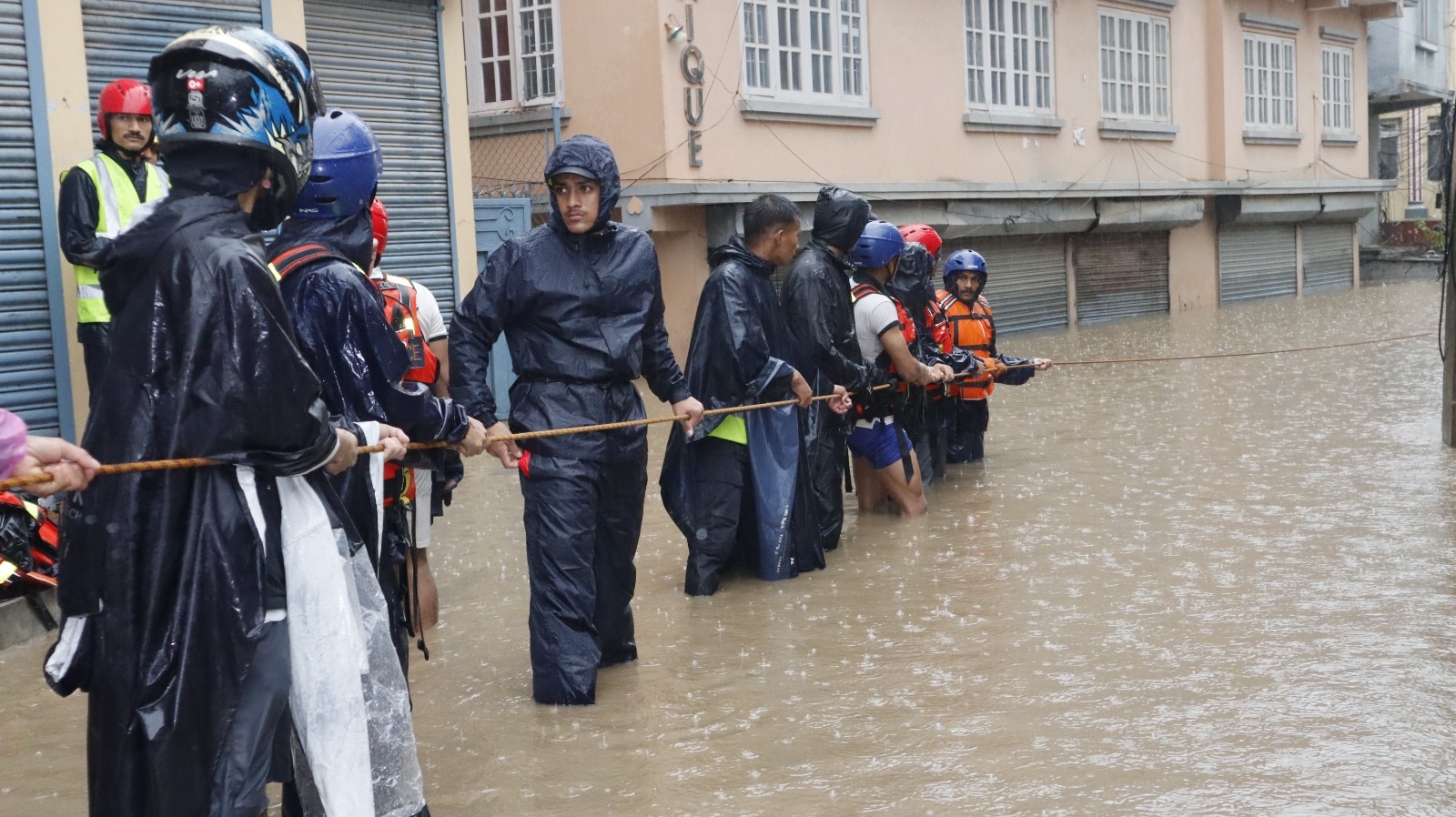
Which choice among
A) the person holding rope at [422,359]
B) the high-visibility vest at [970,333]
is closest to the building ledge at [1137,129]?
the high-visibility vest at [970,333]

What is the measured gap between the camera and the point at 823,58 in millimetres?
17469

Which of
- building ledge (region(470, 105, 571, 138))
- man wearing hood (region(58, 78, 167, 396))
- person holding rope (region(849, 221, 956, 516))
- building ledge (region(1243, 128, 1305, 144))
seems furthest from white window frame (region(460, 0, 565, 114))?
building ledge (region(1243, 128, 1305, 144))

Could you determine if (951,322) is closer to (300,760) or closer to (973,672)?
(973,672)

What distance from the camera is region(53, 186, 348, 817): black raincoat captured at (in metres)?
3.10

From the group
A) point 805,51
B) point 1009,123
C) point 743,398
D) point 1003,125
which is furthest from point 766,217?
point 1009,123

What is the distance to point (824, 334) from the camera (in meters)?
7.45

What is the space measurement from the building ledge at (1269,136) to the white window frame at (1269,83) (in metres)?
0.09

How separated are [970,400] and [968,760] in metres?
5.70

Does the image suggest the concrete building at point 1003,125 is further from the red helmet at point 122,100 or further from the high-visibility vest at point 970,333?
the red helmet at point 122,100

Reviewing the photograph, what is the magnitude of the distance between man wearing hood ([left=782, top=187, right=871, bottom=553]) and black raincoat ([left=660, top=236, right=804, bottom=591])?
0.79 feet

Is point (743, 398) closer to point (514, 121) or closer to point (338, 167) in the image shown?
point (338, 167)

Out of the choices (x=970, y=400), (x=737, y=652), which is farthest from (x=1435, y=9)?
(x=737, y=652)

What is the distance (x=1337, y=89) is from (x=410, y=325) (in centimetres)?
2840

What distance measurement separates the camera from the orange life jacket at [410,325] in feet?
18.8
